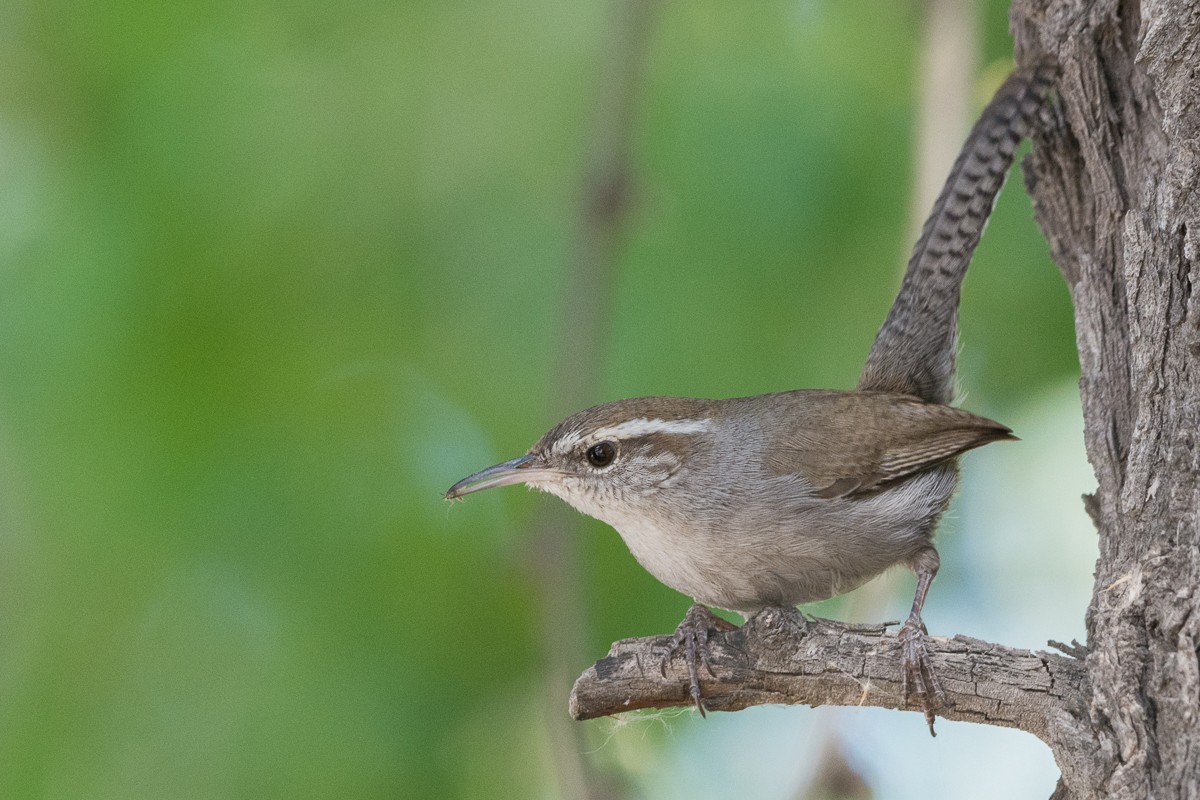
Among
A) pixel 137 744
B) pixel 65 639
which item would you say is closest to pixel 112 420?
pixel 65 639

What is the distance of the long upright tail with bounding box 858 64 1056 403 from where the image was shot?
125 inches

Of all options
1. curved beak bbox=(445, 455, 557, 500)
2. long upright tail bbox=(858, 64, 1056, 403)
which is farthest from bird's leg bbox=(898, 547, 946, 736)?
long upright tail bbox=(858, 64, 1056, 403)

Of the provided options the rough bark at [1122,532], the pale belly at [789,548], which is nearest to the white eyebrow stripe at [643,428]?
the pale belly at [789,548]

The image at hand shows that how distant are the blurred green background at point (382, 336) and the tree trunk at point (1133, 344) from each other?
0.66 metres

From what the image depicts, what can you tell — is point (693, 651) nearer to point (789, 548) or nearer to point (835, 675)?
point (835, 675)

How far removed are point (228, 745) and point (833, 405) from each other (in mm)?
2045

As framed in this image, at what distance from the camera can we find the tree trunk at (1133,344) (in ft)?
7.13

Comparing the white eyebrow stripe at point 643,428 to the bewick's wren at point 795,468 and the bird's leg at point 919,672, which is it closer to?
the bewick's wren at point 795,468

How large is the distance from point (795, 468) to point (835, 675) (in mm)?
963

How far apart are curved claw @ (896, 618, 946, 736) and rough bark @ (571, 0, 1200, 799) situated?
23 millimetres

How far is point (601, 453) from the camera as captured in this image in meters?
3.38

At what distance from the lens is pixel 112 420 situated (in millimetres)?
3561

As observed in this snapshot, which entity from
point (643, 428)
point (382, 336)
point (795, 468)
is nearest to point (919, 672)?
point (795, 468)

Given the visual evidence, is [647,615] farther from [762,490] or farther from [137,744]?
[137,744]
